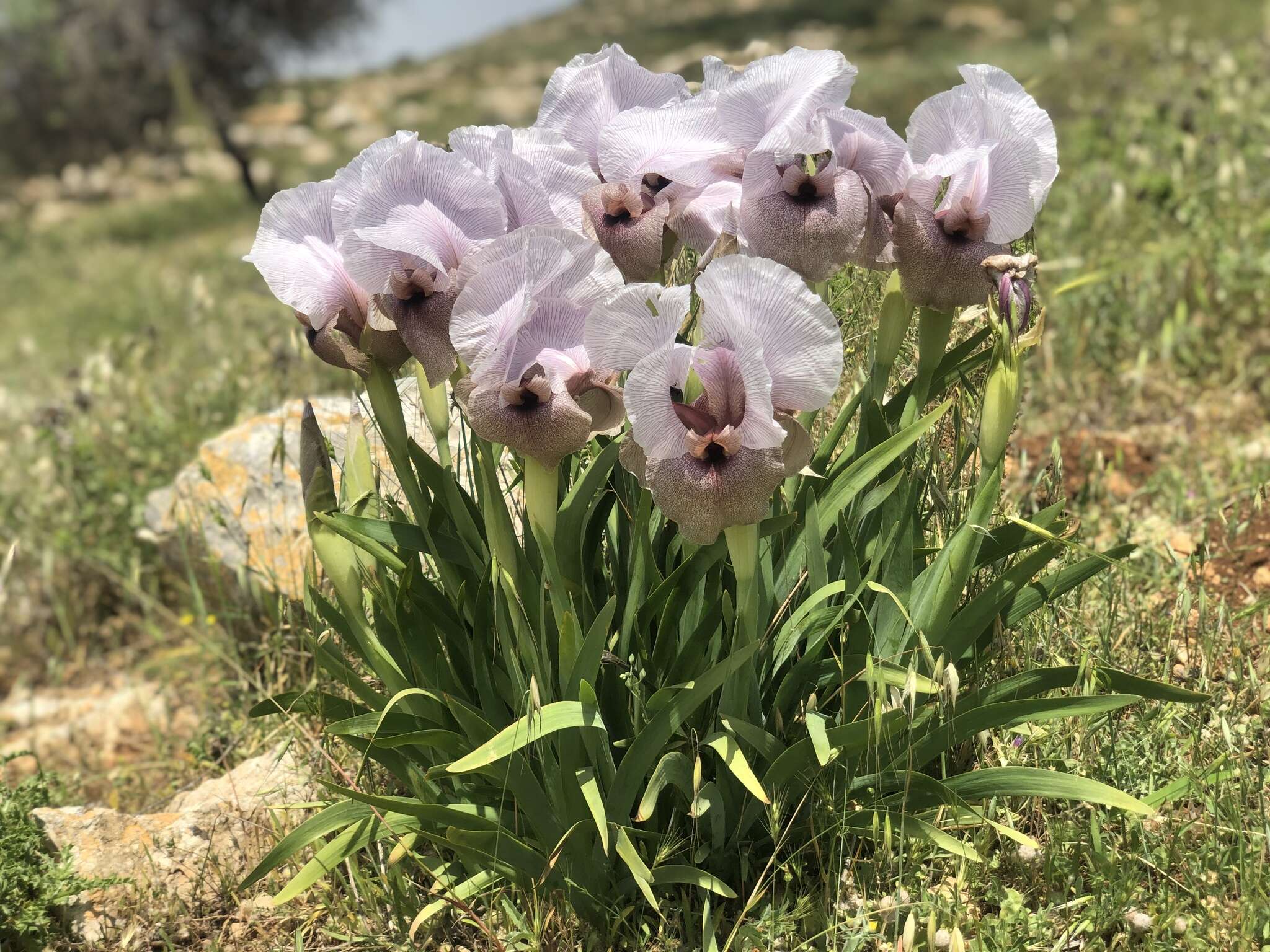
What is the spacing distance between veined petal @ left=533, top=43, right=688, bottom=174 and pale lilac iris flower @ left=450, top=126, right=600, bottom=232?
0.04 metres

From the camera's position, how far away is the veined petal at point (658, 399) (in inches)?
51.5

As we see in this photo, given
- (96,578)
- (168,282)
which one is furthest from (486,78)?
(96,578)

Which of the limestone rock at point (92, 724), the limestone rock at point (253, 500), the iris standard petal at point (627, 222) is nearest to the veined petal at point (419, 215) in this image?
the iris standard petal at point (627, 222)

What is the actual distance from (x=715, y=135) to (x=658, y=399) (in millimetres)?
407

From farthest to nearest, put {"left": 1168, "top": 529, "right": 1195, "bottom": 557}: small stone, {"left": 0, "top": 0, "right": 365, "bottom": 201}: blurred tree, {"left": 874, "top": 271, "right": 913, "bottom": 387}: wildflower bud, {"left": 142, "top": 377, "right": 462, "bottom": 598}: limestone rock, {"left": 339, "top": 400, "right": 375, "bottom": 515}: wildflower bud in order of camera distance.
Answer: {"left": 0, "top": 0, "right": 365, "bottom": 201}: blurred tree
{"left": 142, "top": 377, "right": 462, "bottom": 598}: limestone rock
{"left": 1168, "top": 529, "right": 1195, "bottom": 557}: small stone
{"left": 339, "top": 400, "right": 375, "bottom": 515}: wildflower bud
{"left": 874, "top": 271, "right": 913, "bottom": 387}: wildflower bud

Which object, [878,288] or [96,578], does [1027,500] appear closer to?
[878,288]

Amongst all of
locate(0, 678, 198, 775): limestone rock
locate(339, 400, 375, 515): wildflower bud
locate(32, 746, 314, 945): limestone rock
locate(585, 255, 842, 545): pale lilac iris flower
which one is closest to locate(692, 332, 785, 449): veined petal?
locate(585, 255, 842, 545): pale lilac iris flower

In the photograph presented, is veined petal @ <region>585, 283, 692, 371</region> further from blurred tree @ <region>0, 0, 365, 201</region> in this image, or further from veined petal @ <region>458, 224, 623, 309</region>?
blurred tree @ <region>0, 0, 365, 201</region>

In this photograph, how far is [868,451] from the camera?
164 cm

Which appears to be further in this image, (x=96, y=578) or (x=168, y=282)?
(x=168, y=282)

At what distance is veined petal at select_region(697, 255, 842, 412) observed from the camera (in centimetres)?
130

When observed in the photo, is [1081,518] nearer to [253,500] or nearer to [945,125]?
[945,125]

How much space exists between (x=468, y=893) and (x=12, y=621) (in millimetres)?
2986

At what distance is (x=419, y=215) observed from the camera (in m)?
1.41
